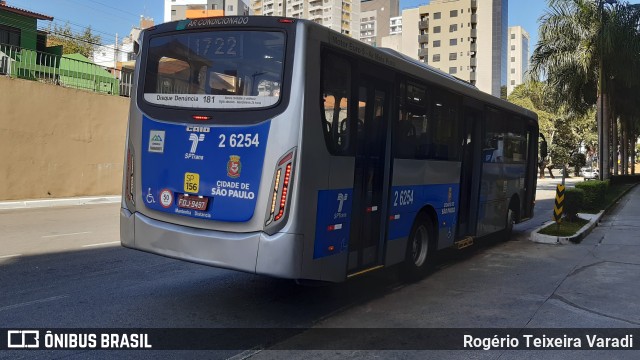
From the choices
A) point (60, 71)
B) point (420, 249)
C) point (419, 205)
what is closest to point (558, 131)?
point (60, 71)

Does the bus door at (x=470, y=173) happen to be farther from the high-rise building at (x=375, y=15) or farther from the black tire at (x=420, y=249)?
the high-rise building at (x=375, y=15)

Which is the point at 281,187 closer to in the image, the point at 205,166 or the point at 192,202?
the point at 205,166

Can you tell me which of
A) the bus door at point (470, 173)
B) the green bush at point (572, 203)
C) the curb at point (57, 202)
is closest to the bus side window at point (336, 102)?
the bus door at point (470, 173)

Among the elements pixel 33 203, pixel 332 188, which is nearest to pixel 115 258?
pixel 332 188

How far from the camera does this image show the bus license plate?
17.7 ft

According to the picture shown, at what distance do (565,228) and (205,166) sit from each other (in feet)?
36.1

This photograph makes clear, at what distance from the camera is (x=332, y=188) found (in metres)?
5.49

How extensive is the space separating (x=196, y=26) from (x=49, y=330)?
3.47 m

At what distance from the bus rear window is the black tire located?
3283 mm

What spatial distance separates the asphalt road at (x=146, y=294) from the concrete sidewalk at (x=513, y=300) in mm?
Result: 238

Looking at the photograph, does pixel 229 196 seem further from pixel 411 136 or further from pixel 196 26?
pixel 411 136

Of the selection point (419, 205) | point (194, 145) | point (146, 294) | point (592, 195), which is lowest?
point (146, 294)

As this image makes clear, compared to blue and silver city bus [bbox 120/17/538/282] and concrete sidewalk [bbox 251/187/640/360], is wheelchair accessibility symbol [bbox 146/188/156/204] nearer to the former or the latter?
blue and silver city bus [bbox 120/17/538/282]

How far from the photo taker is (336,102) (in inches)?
218
